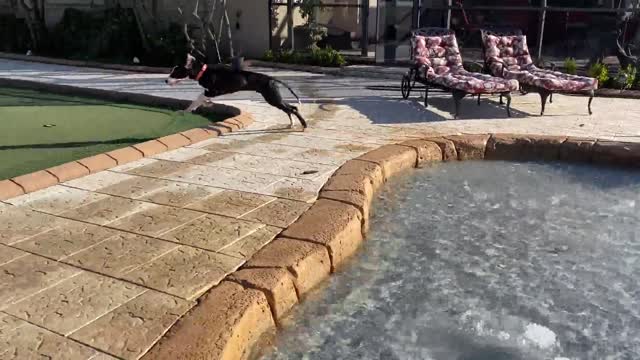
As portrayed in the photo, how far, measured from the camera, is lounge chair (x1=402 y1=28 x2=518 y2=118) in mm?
6863

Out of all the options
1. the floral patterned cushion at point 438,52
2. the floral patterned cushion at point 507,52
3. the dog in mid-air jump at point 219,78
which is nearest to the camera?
the dog in mid-air jump at point 219,78

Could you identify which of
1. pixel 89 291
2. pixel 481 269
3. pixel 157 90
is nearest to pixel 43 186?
pixel 89 291

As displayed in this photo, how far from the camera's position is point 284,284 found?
111 inches

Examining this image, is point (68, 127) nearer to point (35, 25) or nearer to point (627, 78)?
point (627, 78)

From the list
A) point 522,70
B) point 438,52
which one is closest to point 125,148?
point 438,52

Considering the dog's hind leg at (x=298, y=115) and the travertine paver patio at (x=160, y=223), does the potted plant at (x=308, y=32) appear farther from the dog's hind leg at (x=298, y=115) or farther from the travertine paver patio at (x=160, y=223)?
the dog's hind leg at (x=298, y=115)

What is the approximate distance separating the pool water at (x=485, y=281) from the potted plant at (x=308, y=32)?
339 inches

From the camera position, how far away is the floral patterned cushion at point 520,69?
701cm

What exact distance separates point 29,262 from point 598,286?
3.03 metres

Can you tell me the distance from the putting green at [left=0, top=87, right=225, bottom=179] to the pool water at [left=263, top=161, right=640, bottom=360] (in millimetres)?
2817

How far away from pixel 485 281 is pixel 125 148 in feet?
10.8

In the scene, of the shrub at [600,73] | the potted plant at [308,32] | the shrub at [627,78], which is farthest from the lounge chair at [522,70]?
the potted plant at [308,32]

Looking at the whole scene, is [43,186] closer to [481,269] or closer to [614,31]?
[481,269]

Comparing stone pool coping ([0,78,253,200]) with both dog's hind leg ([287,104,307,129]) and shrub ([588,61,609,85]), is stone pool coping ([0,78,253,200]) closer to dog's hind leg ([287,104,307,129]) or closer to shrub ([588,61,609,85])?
dog's hind leg ([287,104,307,129])
